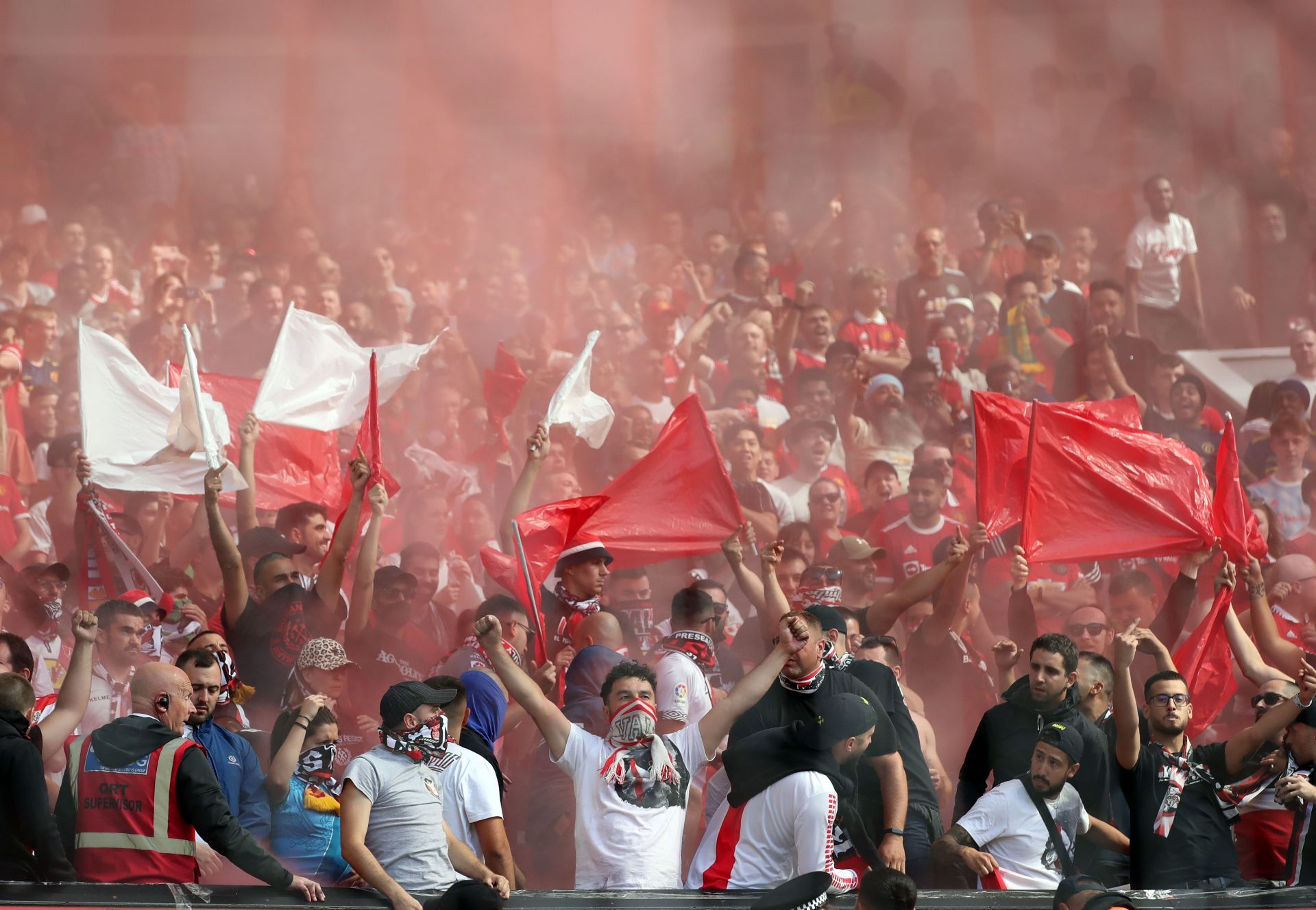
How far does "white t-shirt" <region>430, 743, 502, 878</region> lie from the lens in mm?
3756

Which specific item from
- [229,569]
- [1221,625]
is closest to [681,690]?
[229,569]

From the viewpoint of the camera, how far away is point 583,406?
19.2 ft

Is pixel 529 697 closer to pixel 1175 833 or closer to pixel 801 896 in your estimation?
pixel 801 896

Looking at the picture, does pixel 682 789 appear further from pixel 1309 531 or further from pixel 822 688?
pixel 1309 531

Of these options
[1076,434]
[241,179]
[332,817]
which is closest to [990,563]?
[1076,434]

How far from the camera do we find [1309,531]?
6.57 meters

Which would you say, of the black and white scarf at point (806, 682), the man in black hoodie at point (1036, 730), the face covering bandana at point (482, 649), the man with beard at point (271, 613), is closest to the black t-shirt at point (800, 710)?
the black and white scarf at point (806, 682)

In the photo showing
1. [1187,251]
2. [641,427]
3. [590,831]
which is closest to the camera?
[590,831]

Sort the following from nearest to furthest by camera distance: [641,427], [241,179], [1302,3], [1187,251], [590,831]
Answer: [590,831], [641,427], [1187,251], [241,179], [1302,3]

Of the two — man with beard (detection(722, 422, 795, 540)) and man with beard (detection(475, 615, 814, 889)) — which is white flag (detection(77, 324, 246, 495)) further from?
man with beard (detection(475, 615, 814, 889))

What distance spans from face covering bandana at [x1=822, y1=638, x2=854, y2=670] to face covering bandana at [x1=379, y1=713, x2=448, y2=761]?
36.4 inches

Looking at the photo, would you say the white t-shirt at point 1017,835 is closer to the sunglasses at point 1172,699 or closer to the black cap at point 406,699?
the sunglasses at point 1172,699

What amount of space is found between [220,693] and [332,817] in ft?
1.34

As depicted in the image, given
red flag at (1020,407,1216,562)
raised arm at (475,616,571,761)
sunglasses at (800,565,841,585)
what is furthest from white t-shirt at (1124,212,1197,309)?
raised arm at (475,616,571,761)
